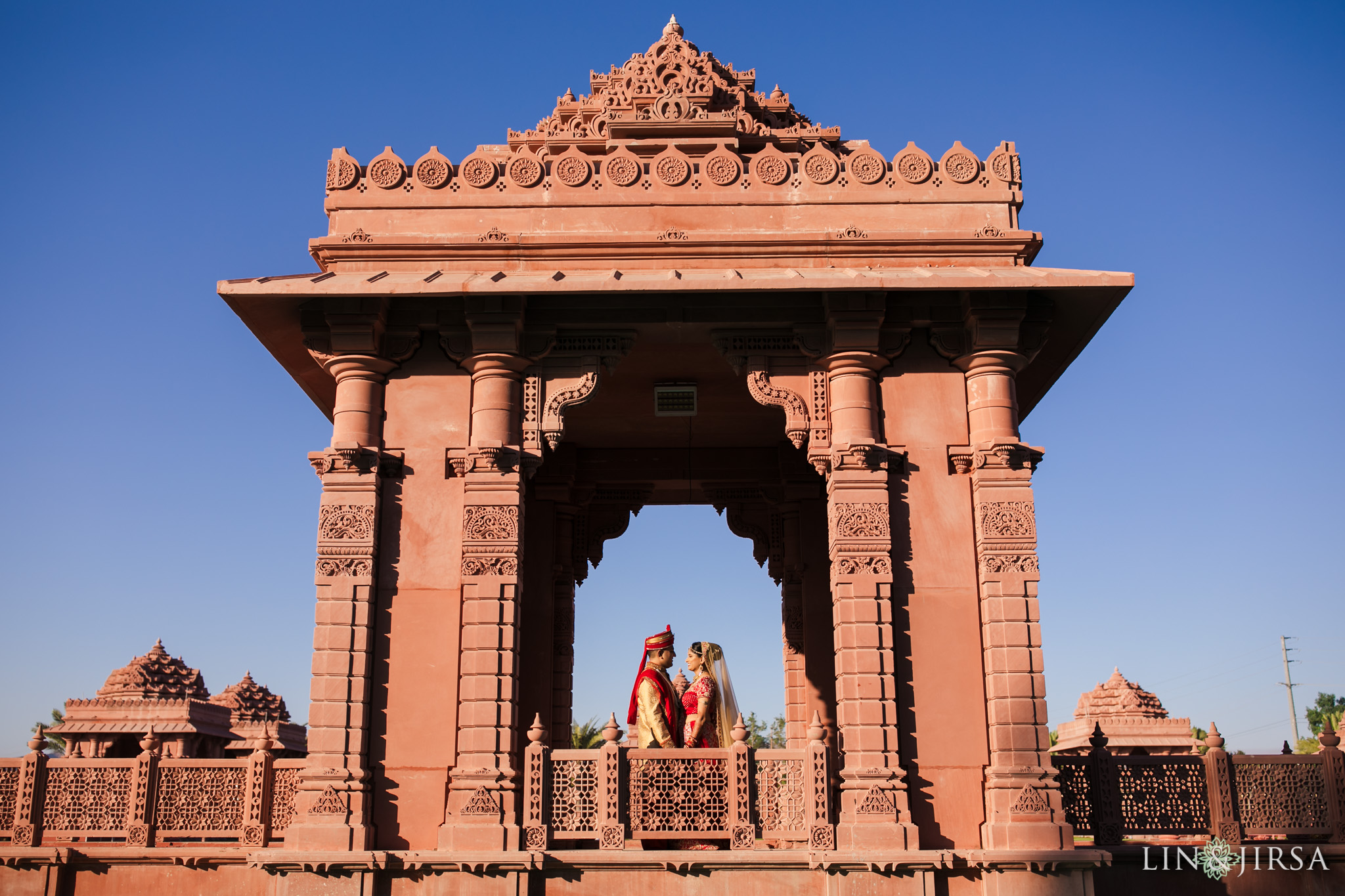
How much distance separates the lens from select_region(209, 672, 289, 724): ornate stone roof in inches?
1078

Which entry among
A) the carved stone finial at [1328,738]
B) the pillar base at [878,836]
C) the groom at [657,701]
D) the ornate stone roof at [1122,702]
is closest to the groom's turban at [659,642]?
the groom at [657,701]

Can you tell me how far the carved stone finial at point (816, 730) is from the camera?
A: 11203 millimetres

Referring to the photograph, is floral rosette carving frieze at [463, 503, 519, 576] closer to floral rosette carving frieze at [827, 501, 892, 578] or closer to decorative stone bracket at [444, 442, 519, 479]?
decorative stone bracket at [444, 442, 519, 479]

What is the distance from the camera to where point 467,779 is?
1125 cm

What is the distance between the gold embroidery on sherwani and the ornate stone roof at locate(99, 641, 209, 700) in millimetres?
14943

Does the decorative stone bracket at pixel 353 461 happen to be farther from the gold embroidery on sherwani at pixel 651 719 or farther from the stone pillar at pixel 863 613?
the stone pillar at pixel 863 613

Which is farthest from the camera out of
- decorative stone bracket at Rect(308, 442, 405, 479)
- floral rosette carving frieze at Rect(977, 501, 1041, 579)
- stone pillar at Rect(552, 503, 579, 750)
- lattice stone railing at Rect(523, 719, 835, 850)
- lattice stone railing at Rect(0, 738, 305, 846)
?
stone pillar at Rect(552, 503, 579, 750)

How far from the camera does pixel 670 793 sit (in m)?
11.6

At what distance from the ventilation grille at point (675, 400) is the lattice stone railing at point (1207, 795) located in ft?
20.7

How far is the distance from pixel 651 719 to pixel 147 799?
5613 millimetres

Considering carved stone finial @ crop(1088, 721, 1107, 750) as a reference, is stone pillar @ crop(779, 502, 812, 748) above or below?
above

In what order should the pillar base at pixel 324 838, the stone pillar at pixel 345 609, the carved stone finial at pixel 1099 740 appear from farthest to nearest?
the carved stone finial at pixel 1099 740 → the stone pillar at pixel 345 609 → the pillar base at pixel 324 838

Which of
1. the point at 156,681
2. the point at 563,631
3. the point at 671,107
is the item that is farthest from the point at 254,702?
the point at 671,107

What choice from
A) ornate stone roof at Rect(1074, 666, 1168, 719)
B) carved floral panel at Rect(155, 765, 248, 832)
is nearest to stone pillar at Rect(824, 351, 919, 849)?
carved floral panel at Rect(155, 765, 248, 832)
